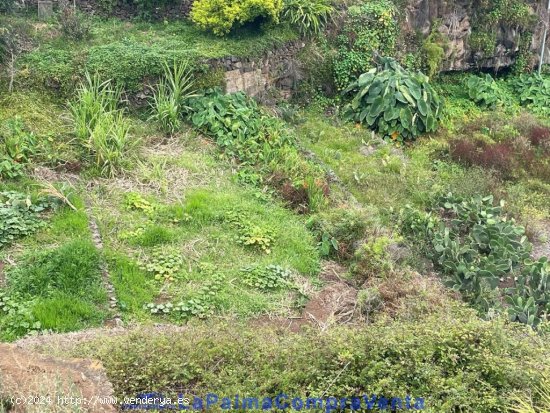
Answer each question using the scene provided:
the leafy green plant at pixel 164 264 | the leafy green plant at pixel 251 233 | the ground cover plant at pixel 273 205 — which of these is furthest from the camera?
the leafy green plant at pixel 251 233

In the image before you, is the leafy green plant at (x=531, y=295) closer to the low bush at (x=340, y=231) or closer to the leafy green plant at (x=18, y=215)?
the low bush at (x=340, y=231)

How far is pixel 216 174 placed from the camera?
828 centimetres

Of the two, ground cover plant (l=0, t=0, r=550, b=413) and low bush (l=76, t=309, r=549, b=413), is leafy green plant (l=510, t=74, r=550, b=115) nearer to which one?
ground cover plant (l=0, t=0, r=550, b=413)

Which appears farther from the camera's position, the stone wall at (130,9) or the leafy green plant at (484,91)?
the leafy green plant at (484,91)

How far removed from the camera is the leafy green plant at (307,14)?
11008mm

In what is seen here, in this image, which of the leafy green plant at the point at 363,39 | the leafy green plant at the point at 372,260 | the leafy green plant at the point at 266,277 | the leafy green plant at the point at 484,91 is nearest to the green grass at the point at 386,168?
the leafy green plant at the point at 363,39

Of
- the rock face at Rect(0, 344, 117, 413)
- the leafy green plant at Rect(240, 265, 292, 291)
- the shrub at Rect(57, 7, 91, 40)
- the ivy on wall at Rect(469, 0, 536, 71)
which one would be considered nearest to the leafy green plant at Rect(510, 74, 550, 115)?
the ivy on wall at Rect(469, 0, 536, 71)

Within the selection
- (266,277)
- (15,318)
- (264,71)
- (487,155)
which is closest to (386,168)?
(487,155)

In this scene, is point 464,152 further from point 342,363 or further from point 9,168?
point 9,168

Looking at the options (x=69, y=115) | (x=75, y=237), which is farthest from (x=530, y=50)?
(x=75, y=237)

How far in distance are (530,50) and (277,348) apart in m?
12.3

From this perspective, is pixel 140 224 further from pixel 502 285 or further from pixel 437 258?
pixel 502 285

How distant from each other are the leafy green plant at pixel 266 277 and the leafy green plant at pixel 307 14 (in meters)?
5.88

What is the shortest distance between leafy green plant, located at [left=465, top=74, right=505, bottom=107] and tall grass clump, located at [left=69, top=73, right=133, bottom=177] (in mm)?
7622
